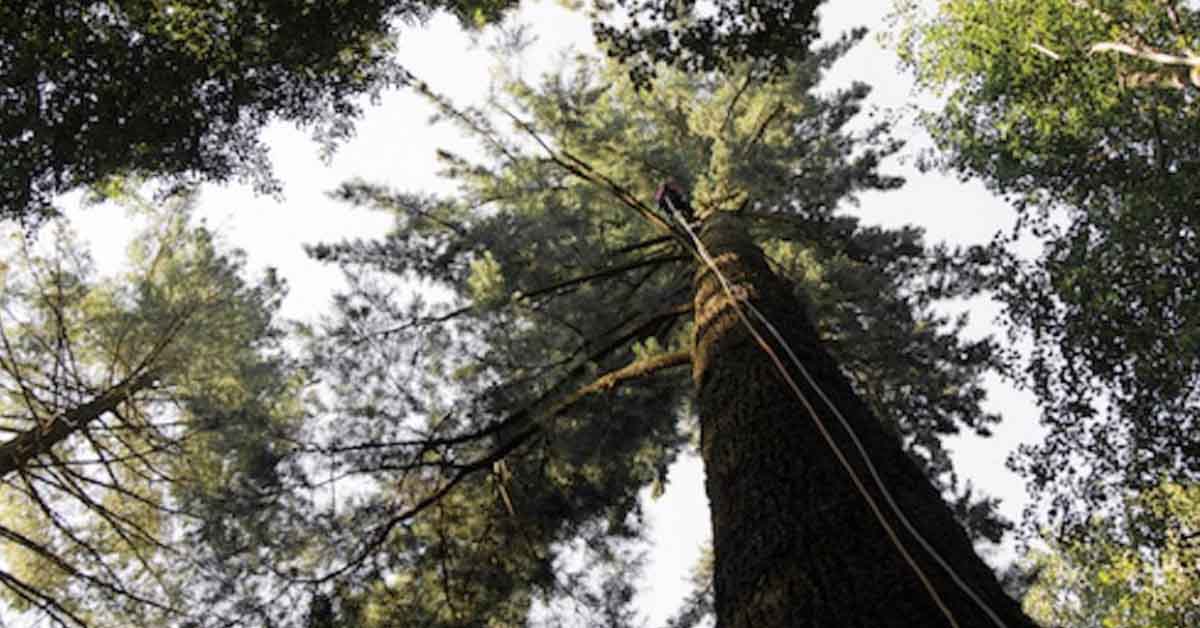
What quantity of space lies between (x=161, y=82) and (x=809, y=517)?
6108 mm

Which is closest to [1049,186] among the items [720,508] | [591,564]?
[591,564]

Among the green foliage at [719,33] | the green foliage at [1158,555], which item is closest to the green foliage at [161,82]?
the green foliage at [719,33]

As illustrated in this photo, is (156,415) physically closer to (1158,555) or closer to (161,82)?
(161,82)

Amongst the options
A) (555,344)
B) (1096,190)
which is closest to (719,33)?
(555,344)

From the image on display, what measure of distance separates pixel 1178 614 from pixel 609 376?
12.0 m

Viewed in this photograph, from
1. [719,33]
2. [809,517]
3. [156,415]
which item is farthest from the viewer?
[156,415]

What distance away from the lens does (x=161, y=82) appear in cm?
563

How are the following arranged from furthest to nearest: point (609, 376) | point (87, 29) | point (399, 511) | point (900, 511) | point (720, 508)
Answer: point (399, 511), point (87, 29), point (609, 376), point (720, 508), point (900, 511)

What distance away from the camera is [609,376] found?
3.83 m

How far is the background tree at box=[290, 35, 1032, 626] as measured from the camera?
17.6ft

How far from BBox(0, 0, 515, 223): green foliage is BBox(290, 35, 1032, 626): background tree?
115 centimetres

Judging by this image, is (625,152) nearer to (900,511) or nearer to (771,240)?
(771,240)

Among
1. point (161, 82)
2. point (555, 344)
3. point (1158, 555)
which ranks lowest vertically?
point (1158, 555)

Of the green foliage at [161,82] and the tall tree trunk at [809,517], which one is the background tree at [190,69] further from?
the tall tree trunk at [809,517]
